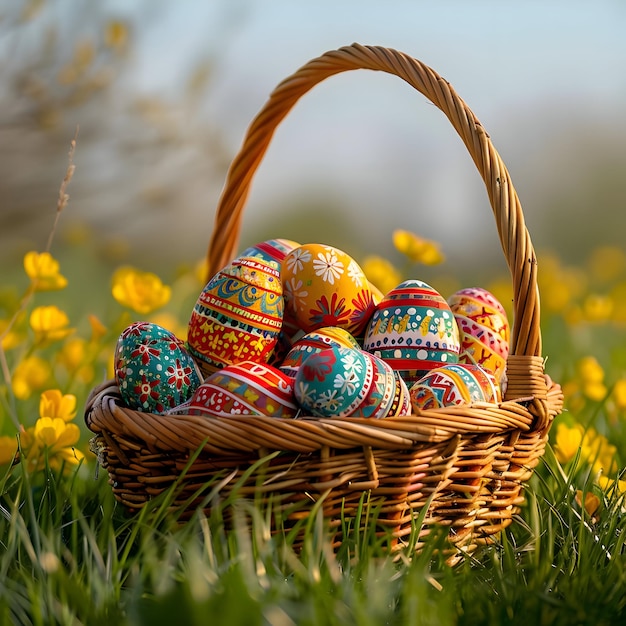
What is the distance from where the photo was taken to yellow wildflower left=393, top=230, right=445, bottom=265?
5.79ft

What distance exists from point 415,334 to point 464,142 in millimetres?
320

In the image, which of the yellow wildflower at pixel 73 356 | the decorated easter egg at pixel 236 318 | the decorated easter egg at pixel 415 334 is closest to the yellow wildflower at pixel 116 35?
the yellow wildflower at pixel 73 356

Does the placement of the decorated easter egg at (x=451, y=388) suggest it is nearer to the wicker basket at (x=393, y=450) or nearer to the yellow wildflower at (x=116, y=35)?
the wicker basket at (x=393, y=450)

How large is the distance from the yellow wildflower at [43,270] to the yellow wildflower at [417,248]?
27.7 inches

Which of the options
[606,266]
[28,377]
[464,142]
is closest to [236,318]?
[464,142]

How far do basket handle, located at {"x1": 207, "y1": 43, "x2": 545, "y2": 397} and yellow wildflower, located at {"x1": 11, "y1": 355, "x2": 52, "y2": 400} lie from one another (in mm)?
480

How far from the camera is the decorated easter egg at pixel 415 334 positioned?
1.33m

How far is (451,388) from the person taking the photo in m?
1.21

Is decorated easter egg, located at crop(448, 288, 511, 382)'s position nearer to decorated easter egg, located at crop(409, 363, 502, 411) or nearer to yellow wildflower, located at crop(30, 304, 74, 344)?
decorated easter egg, located at crop(409, 363, 502, 411)

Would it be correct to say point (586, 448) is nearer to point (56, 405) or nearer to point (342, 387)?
point (342, 387)

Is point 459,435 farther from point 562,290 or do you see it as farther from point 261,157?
point 562,290

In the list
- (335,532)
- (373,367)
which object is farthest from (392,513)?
(373,367)

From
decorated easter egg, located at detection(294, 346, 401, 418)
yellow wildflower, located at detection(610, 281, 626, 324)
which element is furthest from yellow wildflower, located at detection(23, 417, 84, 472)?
yellow wildflower, located at detection(610, 281, 626, 324)

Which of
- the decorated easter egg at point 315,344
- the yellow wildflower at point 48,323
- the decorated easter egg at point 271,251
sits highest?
the decorated easter egg at point 271,251
